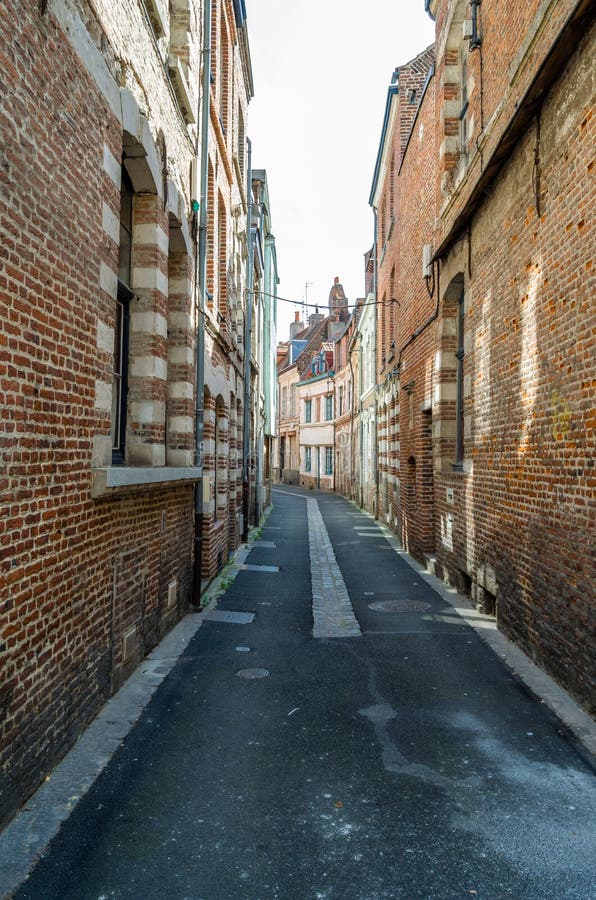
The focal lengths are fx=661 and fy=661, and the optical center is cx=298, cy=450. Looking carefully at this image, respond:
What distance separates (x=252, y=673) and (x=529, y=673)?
7.94 ft

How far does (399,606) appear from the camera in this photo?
8656mm

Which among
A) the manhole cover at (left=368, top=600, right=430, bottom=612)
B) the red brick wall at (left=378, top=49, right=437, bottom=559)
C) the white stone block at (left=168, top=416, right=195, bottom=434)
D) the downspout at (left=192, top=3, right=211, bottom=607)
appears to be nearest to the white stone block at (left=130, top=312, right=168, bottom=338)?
the white stone block at (left=168, top=416, right=195, bottom=434)

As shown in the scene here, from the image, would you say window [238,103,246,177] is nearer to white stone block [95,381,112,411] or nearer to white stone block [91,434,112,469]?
white stone block [95,381,112,411]

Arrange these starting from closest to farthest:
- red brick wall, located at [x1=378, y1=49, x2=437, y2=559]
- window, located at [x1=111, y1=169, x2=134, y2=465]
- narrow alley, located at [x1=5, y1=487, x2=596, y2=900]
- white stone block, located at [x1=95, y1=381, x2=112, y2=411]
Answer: narrow alley, located at [x1=5, y1=487, x2=596, y2=900] → white stone block, located at [x1=95, y1=381, x2=112, y2=411] → window, located at [x1=111, y1=169, x2=134, y2=465] → red brick wall, located at [x1=378, y1=49, x2=437, y2=559]

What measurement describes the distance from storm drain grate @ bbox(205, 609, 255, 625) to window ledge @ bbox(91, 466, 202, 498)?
193 centimetres

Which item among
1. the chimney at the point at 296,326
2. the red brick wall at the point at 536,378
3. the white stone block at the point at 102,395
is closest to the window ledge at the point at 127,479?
the white stone block at the point at 102,395

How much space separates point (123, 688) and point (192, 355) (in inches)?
174

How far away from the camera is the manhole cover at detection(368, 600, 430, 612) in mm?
8477

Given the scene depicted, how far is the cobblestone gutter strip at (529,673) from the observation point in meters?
4.57

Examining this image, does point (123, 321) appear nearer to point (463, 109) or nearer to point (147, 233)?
point (147, 233)

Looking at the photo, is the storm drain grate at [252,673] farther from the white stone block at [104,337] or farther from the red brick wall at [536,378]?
the white stone block at [104,337]

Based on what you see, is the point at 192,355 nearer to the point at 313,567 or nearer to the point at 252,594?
the point at 252,594

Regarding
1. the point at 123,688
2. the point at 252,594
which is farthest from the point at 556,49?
the point at 252,594

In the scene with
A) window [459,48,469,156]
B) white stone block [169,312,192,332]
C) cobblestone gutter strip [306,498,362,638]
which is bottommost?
cobblestone gutter strip [306,498,362,638]
